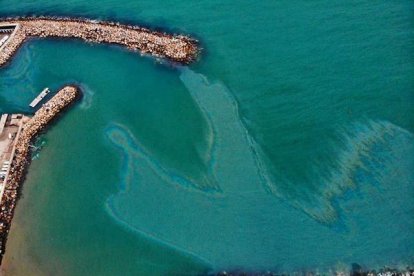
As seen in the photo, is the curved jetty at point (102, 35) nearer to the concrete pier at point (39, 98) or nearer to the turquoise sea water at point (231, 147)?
the turquoise sea water at point (231, 147)

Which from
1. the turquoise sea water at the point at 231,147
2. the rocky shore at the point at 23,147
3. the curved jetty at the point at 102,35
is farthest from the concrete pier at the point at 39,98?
the curved jetty at the point at 102,35

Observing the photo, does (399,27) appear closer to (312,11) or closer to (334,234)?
(312,11)

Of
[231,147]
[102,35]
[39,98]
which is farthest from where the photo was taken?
[102,35]

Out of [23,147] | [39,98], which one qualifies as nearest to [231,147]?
[23,147]

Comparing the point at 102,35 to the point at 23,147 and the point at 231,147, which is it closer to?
the point at 23,147

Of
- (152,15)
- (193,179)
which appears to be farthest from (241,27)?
(193,179)

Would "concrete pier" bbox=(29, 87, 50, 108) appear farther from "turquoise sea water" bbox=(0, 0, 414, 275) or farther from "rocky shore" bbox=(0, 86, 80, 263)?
"rocky shore" bbox=(0, 86, 80, 263)
